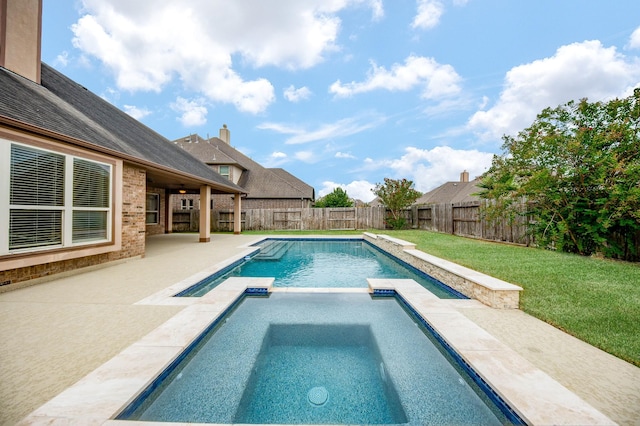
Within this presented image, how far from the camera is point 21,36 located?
6.23 meters

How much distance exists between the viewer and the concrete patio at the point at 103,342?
2.06m

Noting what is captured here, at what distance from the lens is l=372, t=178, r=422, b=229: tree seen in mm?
17797

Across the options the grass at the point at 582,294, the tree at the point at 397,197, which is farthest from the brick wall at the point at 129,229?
the tree at the point at 397,197

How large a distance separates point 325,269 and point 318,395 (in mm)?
5063

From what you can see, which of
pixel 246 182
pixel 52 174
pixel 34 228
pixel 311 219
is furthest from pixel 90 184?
pixel 246 182

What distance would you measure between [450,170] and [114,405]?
3611cm

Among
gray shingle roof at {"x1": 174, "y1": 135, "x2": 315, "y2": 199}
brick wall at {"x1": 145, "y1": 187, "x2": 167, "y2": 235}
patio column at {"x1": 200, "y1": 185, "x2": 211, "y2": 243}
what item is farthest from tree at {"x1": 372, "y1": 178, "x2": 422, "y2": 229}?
brick wall at {"x1": 145, "y1": 187, "x2": 167, "y2": 235}

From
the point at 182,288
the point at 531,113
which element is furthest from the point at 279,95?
the point at 182,288

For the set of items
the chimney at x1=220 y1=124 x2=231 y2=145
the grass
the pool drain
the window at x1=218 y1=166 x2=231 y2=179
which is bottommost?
the pool drain

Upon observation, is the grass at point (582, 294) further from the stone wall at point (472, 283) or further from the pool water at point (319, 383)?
the pool water at point (319, 383)

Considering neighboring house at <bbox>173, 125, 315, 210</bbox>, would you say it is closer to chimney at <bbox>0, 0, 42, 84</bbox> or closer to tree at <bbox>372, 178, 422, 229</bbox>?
tree at <bbox>372, 178, 422, 229</bbox>

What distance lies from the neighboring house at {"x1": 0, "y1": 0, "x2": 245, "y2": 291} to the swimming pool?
4069mm

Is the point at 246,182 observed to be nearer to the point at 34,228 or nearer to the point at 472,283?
the point at 34,228

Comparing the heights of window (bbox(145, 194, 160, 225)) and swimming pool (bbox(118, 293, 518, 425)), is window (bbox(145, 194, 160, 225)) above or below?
above
